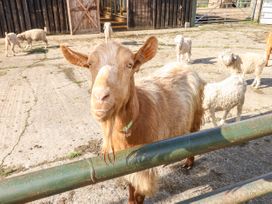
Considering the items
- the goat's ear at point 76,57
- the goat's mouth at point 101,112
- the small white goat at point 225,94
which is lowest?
the small white goat at point 225,94

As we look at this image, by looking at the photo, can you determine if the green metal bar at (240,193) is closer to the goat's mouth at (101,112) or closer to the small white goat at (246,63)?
the goat's mouth at (101,112)

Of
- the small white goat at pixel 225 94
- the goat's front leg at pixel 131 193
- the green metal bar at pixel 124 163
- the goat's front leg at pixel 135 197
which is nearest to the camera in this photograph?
the green metal bar at pixel 124 163

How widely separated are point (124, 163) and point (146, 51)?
49.7 inches

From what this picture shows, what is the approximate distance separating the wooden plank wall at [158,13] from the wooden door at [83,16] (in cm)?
239

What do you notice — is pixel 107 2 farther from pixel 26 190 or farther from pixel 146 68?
pixel 26 190

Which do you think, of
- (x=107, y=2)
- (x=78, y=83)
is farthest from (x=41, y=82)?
(x=107, y=2)

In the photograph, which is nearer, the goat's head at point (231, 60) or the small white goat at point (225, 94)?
the small white goat at point (225, 94)

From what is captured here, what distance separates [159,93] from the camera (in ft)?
11.8

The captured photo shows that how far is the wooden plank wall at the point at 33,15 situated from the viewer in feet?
48.6

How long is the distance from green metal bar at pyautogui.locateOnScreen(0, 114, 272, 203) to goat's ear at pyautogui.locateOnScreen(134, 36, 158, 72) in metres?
1.01

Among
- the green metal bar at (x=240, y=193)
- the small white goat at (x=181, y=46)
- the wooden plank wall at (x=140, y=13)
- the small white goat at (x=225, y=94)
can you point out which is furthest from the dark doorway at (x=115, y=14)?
the green metal bar at (x=240, y=193)

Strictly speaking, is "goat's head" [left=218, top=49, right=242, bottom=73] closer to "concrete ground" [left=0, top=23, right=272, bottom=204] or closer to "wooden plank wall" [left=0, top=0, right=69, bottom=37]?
"concrete ground" [left=0, top=23, right=272, bottom=204]

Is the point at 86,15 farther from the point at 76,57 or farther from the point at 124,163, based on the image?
the point at 124,163

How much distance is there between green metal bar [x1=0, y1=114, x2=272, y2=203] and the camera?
1.15 meters
